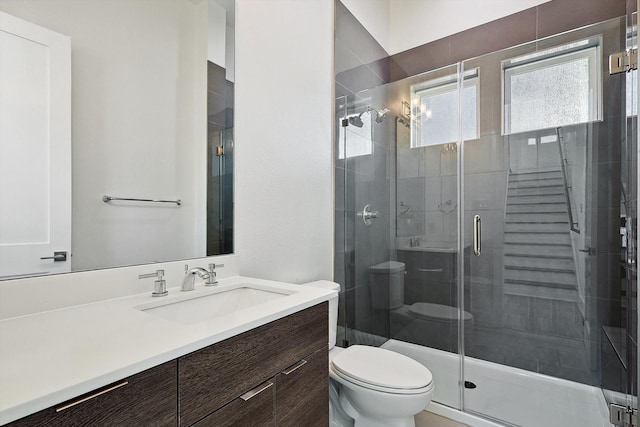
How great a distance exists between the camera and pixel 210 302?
3.88 feet

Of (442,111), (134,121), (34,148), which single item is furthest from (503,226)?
(34,148)

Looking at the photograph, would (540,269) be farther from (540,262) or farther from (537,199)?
(537,199)

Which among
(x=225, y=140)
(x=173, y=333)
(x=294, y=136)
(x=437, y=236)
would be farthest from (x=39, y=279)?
(x=437, y=236)

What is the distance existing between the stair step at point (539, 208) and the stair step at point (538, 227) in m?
0.08

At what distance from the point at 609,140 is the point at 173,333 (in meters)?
2.40

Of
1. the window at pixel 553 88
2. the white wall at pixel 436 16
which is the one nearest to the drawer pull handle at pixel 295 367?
the window at pixel 553 88

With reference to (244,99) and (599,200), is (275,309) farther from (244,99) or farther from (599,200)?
(599,200)

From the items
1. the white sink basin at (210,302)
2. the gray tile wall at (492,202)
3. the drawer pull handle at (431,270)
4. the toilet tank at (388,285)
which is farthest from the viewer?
the toilet tank at (388,285)

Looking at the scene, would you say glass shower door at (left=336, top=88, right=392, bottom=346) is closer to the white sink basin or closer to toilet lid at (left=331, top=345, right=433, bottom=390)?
toilet lid at (left=331, top=345, right=433, bottom=390)

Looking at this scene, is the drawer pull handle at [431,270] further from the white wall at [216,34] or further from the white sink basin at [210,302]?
the white wall at [216,34]

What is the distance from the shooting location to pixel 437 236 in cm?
233

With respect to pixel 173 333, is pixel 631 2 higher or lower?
higher

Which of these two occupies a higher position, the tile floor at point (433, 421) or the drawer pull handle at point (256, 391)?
the drawer pull handle at point (256, 391)

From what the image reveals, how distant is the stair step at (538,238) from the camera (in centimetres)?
205
